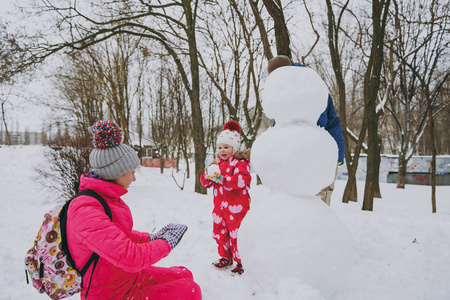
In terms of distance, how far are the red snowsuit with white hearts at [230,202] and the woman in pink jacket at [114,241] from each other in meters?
0.93

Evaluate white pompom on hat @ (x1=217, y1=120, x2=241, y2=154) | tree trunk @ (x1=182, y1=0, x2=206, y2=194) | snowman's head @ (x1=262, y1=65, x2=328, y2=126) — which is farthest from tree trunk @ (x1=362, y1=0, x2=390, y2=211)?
snowman's head @ (x1=262, y1=65, x2=328, y2=126)

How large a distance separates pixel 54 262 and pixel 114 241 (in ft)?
1.09

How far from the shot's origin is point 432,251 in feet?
8.11

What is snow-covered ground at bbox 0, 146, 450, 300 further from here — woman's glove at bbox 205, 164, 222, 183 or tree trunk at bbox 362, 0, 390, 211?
A: tree trunk at bbox 362, 0, 390, 211

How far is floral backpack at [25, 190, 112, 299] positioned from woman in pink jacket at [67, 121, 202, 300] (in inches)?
1.3

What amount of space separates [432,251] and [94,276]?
115 inches

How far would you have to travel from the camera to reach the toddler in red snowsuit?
2.53 metres

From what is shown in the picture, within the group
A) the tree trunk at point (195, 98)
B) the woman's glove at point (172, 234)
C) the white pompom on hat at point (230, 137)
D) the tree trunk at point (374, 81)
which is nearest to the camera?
the woman's glove at point (172, 234)

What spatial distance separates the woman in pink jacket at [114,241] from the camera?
127 cm

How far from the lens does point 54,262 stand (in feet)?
4.24

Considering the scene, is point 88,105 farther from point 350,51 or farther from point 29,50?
point 350,51

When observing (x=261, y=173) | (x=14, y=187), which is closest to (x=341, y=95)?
(x=261, y=173)

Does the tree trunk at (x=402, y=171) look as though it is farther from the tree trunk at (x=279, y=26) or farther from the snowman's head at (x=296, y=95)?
the snowman's head at (x=296, y=95)

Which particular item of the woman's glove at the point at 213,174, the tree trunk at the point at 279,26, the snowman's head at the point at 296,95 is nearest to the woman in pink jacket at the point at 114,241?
the woman's glove at the point at 213,174
